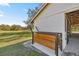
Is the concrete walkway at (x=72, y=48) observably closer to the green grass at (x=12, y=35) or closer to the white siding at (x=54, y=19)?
the white siding at (x=54, y=19)

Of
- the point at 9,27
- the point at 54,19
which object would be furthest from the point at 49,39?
the point at 9,27

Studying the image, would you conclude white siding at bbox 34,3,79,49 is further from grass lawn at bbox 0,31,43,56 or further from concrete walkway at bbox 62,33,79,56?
grass lawn at bbox 0,31,43,56

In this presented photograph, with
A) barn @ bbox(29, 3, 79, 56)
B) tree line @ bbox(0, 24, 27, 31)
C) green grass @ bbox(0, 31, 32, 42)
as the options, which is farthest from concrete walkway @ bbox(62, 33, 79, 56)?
tree line @ bbox(0, 24, 27, 31)

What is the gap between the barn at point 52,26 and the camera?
4254mm

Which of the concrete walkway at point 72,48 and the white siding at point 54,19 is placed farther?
the white siding at point 54,19

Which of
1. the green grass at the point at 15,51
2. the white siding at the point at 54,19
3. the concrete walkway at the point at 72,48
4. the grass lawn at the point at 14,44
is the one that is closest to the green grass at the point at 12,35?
the grass lawn at the point at 14,44

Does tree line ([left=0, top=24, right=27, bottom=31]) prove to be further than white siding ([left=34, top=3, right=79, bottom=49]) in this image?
No

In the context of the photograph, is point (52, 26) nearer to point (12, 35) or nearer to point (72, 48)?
point (72, 48)

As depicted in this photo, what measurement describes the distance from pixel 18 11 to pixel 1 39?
1.62ft

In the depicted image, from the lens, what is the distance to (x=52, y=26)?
14.1ft

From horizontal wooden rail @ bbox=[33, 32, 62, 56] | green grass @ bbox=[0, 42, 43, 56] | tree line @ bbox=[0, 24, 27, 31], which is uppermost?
tree line @ bbox=[0, 24, 27, 31]

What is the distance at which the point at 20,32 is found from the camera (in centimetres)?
425

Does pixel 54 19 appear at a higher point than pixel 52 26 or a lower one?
higher

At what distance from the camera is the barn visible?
425 cm
